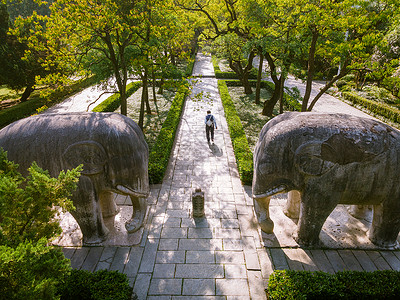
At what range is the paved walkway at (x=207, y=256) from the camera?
5.92 m

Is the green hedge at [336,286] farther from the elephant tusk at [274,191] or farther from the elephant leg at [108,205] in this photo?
the elephant leg at [108,205]


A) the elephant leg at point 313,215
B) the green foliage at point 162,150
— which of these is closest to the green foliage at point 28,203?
the elephant leg at point 313,215

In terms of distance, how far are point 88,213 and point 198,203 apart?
3040 millimetres

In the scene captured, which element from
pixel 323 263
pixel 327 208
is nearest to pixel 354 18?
pixel 327 208

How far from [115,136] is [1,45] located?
18086 millimetres

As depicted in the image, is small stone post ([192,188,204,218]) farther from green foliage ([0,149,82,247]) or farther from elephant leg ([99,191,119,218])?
green foliage ([0,149,82,247])

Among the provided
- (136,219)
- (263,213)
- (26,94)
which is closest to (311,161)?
(263,213)

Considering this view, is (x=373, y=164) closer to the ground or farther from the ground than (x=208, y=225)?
farther from the ground

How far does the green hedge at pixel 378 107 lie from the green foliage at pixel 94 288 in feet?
63.5

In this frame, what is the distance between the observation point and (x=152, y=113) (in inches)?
701

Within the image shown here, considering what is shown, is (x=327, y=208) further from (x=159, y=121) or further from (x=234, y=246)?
(x=159, y=121)

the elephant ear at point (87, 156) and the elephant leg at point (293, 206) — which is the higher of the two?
the elephant ear at point (87, 156)

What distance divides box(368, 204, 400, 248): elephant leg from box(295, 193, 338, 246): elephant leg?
131 centimetres

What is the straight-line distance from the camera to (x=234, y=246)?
7008mm
